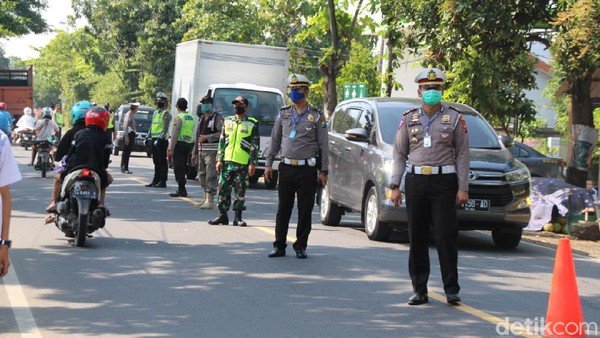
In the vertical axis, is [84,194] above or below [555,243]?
above

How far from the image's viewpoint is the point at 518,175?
45.8ft

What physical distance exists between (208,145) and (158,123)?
4445 mm

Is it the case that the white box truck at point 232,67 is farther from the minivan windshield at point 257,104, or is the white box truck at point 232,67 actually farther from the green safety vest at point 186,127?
the green safety vest at point 186,127

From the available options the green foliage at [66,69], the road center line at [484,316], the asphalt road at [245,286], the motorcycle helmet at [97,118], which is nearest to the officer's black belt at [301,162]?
the asphalt road at [245,286]

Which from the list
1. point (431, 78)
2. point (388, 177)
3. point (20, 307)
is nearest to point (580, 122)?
point (388, 177)

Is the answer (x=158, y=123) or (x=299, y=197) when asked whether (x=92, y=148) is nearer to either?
(x=299, y=197)

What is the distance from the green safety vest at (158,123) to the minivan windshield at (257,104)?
214cm

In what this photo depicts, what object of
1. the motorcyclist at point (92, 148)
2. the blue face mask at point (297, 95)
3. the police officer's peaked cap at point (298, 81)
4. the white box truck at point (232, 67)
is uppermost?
the white box truck at point (232, 67)

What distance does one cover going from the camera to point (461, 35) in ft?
68.0

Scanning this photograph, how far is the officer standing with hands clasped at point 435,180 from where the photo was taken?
371 inches

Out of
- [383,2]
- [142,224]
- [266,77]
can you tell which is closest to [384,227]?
[142,224]

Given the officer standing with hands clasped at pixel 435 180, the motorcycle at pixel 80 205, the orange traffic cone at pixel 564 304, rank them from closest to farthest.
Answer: the orange traffic cone at pixel 564 304
the officer standing with hands clasped at pixel 435 180
the motorcycle at pixel 80 205

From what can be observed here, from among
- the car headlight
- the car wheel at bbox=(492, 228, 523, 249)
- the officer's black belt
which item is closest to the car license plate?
the car headlight

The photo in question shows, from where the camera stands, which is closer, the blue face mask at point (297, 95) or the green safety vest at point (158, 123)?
the blue face mask at point (297, 95)
